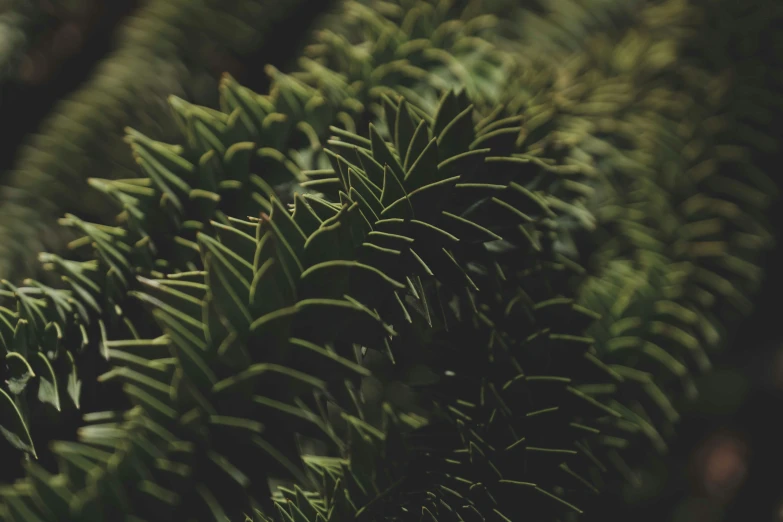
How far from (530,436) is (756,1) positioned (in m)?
0.38

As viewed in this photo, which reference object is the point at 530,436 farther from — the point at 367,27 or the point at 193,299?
the point at 367,27

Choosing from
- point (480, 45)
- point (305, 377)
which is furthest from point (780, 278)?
point (305, 377)

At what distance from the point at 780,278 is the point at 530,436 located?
1.09ft

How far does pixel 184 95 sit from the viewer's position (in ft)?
1.73

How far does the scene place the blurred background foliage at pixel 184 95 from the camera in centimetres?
48

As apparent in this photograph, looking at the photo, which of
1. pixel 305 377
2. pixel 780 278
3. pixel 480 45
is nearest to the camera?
pixel 305 377

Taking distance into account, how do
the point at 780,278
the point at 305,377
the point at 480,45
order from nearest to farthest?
the point at 305,377 < the point at 480,45 < the point at 780,278

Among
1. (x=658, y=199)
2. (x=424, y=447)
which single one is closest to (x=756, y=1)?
(x=658, y=199)

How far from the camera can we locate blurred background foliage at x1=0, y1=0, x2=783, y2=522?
18.8 inches

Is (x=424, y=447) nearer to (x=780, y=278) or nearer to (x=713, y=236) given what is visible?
(x=713, y=236)

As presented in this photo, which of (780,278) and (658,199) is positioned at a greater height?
(658,199)

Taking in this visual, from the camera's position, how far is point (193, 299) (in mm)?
266

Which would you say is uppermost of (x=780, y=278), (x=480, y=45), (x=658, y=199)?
(x=480, y=45)

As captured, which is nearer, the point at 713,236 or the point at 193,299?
the point at 193,299
